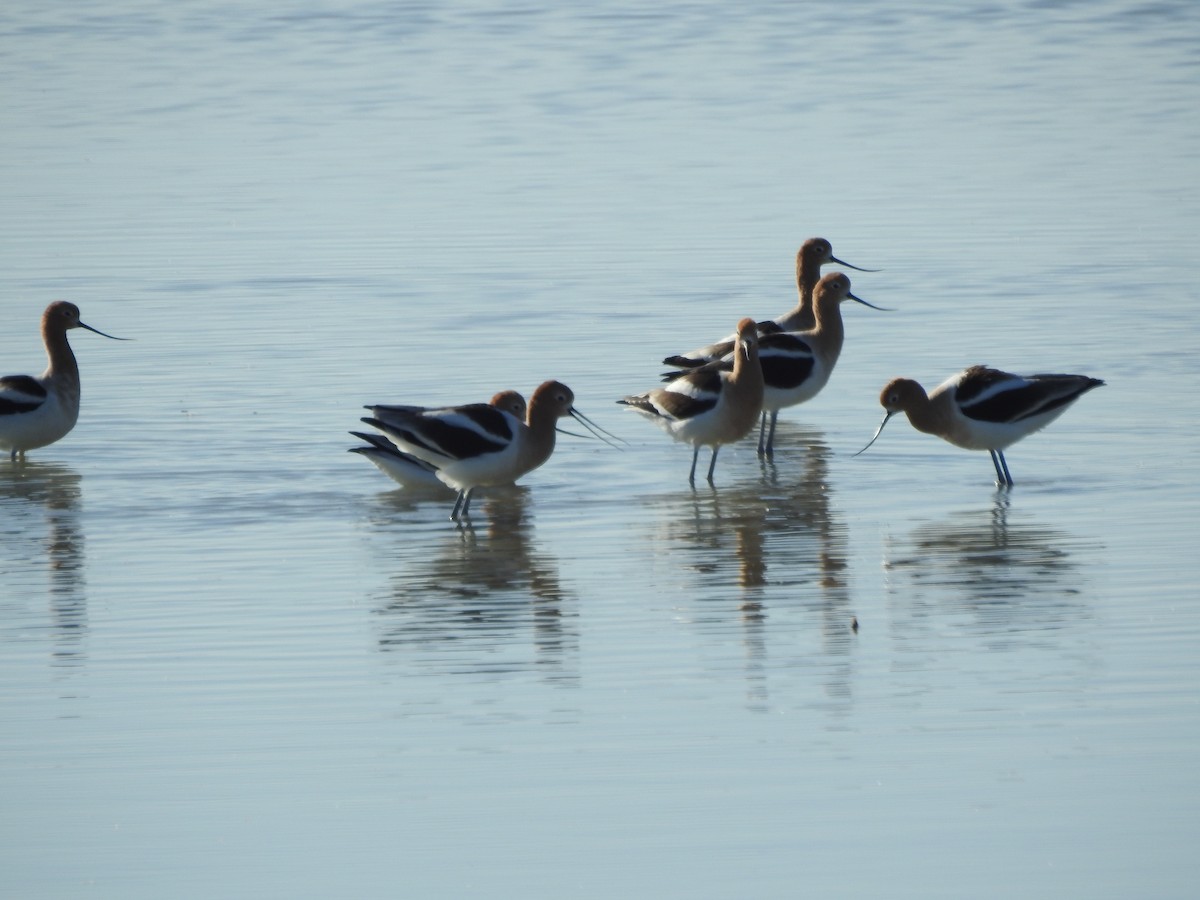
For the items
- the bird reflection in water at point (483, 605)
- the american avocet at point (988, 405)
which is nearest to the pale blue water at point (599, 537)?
the bird reflection in water at point (483, 605)

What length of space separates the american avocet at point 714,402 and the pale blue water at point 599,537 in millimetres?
297

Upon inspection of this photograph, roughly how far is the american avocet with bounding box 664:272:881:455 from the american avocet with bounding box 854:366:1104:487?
1.08 m

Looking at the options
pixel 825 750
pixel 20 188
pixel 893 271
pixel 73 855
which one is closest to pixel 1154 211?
pixel 893 271

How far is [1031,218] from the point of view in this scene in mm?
18328

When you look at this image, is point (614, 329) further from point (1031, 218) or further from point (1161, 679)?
point (1161, 679)

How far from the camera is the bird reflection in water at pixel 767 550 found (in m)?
8.10

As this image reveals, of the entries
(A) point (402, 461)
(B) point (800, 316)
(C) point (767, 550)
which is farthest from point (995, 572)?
(B) point (800, 316)

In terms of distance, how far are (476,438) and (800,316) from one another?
4.52m

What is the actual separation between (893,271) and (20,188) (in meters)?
9.56

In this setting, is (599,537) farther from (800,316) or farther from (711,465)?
(800,316)

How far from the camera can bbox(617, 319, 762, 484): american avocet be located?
11320 mm

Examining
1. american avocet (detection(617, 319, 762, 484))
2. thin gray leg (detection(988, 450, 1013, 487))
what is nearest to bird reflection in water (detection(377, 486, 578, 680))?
american avocet (detection(617, 319, 762, 484))

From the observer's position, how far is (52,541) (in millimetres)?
10102

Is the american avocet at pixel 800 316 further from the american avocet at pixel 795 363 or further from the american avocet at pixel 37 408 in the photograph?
the american avocet at pixel 37 408
